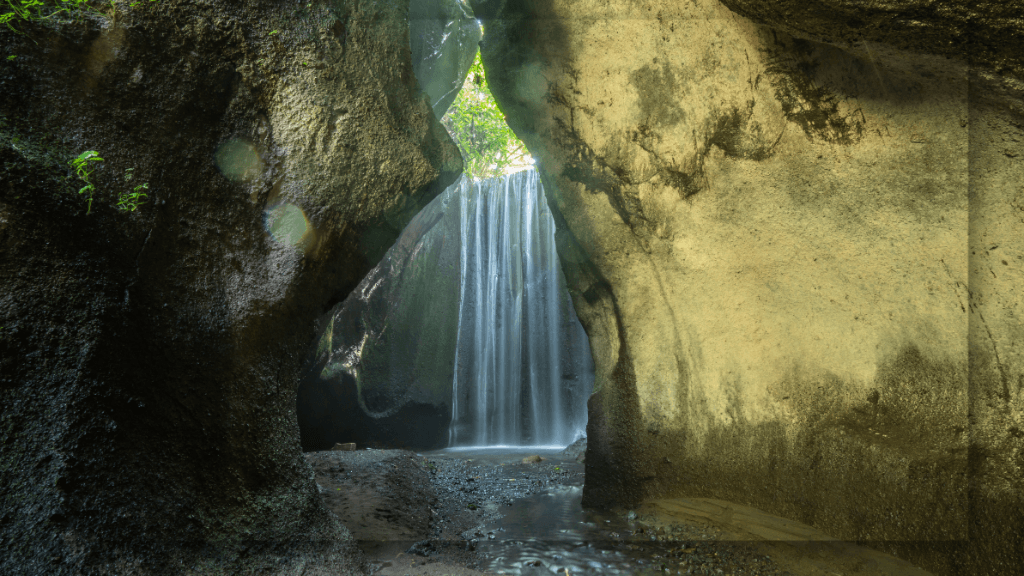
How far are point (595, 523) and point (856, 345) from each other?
276cm

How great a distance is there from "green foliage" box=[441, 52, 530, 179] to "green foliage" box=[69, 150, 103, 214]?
517 inches

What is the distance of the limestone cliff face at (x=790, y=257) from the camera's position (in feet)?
10.2

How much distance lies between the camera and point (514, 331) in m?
14.4

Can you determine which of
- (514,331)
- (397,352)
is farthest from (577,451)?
(397,352)

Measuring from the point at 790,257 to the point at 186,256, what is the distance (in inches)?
172

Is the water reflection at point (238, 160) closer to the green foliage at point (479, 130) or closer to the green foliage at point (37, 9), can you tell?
the green foliage at point (37, 9)

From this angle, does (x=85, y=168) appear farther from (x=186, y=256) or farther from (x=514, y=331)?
(x=514, y=331)

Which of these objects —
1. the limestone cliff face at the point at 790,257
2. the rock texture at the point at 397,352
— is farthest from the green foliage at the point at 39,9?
the rock texture at the point at 397,352

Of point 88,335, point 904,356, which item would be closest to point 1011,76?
point 904,356

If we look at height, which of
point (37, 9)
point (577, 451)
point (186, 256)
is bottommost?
point (577, 451)

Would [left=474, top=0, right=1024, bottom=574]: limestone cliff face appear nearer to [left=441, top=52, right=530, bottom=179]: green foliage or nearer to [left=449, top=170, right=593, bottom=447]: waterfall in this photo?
[left=449, top=170, right=593, bottom=447]: waterfall

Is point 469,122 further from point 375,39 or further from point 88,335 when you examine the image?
point 88,335

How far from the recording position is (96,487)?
2367 mm

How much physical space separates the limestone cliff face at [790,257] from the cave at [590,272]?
0.02 m
